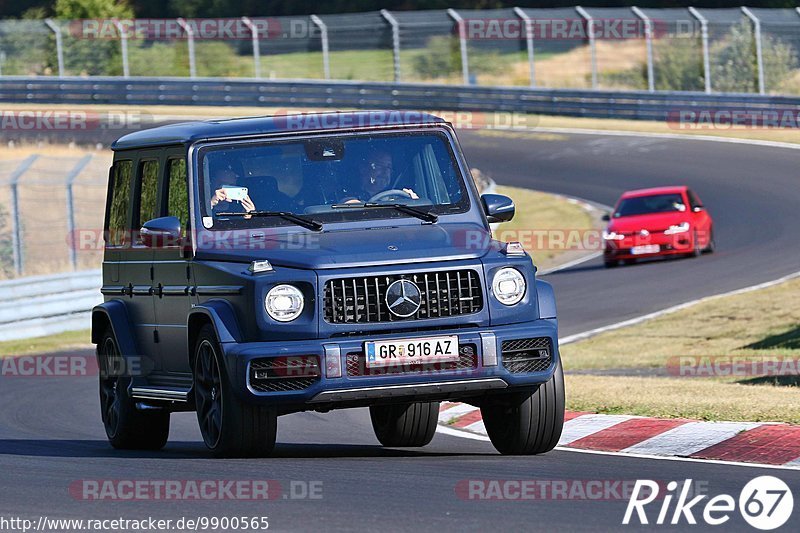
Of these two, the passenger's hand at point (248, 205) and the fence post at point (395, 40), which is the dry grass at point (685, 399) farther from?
the fence post at point (395, 40)

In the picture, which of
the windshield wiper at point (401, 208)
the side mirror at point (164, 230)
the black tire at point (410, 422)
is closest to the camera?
the side mirror at point (164, 230)

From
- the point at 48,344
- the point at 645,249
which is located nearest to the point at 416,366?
the point at 48,344

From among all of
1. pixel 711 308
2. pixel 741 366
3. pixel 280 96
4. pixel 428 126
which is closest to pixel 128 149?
pixel 428 126

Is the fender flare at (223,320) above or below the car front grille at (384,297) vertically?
below

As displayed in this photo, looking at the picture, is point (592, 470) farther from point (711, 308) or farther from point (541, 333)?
point (711, 308)

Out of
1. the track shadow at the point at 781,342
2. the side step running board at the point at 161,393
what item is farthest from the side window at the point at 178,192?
the track shadow at the point at 781,342

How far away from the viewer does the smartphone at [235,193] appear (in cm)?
975

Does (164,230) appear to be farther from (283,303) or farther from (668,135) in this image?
(668,135)

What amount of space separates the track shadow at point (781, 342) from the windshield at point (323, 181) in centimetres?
870

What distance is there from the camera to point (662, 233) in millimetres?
27938

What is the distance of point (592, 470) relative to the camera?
28.0ft

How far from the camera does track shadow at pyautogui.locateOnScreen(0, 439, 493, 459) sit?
32.6 feet

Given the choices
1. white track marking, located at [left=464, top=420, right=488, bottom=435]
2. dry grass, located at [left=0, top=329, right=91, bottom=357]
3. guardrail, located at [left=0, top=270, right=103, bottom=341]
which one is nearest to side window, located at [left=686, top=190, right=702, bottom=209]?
guardrail, located at [left=0, top=270, right=103, bottom=341]

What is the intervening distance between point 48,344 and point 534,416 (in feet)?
45.8
